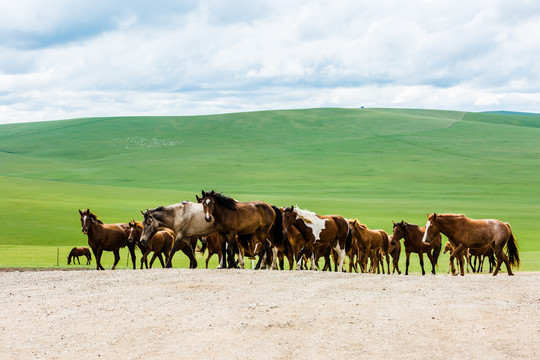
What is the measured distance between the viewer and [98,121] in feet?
497

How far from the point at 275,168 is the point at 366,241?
74767 millimetres

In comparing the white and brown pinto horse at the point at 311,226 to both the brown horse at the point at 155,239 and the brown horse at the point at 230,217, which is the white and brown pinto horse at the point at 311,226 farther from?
the brown horse at the point at 155,239

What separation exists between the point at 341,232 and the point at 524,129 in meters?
130

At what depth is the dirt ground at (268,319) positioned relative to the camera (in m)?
9.52

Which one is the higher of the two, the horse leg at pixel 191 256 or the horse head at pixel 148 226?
the horse head at pixel 148 226

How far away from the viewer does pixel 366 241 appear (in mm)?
22969

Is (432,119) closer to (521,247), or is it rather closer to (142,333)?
(521,247)

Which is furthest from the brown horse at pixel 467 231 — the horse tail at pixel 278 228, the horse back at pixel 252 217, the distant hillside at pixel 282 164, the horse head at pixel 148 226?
the distant hillside at pixel 282 164

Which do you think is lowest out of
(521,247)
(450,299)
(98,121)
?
(521,247)

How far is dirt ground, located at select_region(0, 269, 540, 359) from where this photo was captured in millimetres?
9516

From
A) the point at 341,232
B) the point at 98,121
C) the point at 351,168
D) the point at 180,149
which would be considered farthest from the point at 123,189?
the point at 98,121

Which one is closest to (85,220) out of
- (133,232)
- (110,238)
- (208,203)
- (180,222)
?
(110,238)

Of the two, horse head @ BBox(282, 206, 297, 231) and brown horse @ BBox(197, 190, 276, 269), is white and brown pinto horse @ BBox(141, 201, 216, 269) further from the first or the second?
horse head @ BBox(282, 206, 297, 231)

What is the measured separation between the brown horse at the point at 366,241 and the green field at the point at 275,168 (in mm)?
7463
